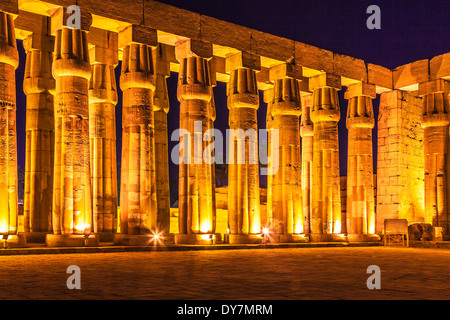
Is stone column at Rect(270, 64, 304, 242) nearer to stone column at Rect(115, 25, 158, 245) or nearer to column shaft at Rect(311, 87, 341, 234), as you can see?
column shaft at Rect(311, 87, 341, 234)

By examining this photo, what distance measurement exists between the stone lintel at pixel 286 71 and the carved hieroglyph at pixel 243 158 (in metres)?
1.89

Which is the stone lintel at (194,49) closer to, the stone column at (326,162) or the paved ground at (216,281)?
the stone column at (326,162)

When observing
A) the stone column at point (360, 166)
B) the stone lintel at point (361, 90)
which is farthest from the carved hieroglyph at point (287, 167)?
the stone lintel at point (361, 90)

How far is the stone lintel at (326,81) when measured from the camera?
25.2 meters

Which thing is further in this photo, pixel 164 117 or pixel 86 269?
pixel 164 117

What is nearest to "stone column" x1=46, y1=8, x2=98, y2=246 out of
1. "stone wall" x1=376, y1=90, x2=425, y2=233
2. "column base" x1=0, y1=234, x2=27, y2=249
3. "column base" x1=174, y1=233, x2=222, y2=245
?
"column base" x1=0, y1=234, x2=27, y2=249

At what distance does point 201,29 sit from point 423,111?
12.9 meters

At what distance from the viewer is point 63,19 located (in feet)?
57.0

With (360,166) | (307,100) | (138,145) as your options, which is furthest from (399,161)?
(138,145)

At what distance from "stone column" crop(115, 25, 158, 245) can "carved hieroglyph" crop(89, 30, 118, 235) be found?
78.9 inches

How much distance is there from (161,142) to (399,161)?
12.4 m
